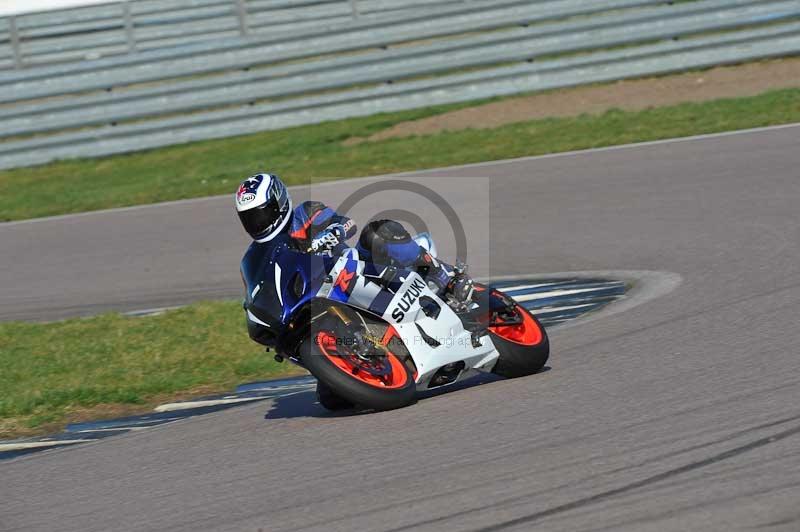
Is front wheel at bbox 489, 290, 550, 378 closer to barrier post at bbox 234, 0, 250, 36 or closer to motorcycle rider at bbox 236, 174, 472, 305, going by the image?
motorcycle rider at bbox 236, 174, 472, 305

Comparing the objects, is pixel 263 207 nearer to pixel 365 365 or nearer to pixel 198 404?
pixel 365 365

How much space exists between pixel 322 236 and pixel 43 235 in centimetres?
814

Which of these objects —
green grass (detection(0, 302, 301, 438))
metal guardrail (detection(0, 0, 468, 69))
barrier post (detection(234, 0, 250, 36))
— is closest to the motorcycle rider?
green grass (detection(0, 302, 301, 438))

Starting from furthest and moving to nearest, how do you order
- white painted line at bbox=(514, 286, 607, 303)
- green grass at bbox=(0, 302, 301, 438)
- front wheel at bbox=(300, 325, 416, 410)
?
white painted line at bbox=(514, 286, 607, 303)
green grass at bbox=(0, 302, 301, 438)
front wheel at bbox=(300, 325, 416, 410)

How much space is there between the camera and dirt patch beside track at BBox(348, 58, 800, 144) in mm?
15538

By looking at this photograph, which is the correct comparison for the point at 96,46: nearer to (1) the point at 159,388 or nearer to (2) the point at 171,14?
(2) the point at 171,14

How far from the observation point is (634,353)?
20.9ft

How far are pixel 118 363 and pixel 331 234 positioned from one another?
312 centimetres

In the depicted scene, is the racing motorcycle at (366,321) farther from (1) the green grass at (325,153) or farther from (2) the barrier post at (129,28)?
(2) the barrier post at (129,28)

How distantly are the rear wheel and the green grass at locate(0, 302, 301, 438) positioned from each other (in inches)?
81.6

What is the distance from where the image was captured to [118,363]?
8.41 metres

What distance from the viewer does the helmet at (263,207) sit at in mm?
5984

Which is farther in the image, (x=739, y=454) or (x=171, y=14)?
(x=171, y=14)

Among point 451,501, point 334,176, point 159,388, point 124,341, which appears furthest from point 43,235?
point 451,501
